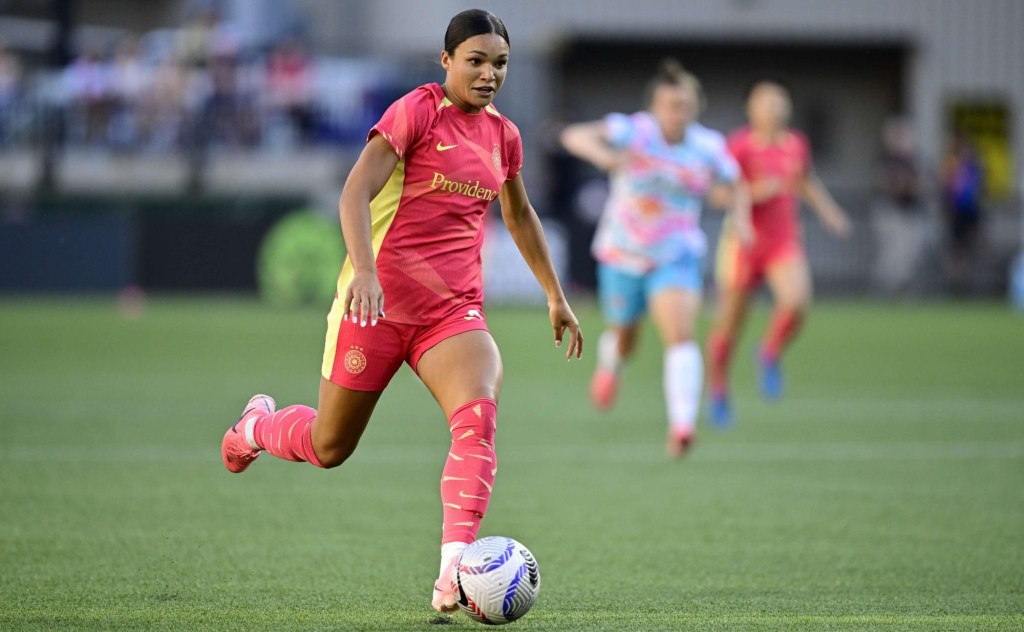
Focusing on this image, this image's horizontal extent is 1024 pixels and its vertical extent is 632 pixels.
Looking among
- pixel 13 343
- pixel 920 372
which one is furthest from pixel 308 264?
pixel 920 372

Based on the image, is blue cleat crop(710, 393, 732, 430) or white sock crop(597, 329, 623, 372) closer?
white sock crop(597, 329, 623, 372)

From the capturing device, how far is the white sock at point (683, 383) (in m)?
9.66

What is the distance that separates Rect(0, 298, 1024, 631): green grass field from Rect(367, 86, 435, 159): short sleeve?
5.12ft

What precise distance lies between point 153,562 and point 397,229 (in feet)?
5.61

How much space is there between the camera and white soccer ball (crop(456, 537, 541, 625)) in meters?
4.99

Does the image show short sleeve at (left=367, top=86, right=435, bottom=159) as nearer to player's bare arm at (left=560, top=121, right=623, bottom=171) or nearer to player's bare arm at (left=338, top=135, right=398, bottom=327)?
player's bare arm at (left=338, top=135, right=398, bottom=327)

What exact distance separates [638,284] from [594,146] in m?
0.98

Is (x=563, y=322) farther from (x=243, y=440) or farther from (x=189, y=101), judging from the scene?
(x=189, y=101)

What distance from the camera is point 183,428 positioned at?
36.9 ft

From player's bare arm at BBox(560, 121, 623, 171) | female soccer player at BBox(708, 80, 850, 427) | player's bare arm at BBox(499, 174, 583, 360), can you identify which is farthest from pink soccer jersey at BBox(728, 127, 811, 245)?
player's bare arm at BBox(499, 174, 583, 360)

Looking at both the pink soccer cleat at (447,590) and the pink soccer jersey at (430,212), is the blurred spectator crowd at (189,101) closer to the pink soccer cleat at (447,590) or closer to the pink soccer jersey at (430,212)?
the pink soccer jersey at (430,212)

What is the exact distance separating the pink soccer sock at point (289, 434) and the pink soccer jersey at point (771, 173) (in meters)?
7.49

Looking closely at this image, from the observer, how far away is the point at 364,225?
17.2 feet

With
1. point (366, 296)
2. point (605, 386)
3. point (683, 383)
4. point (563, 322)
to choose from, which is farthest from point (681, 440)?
point (366, 296)
